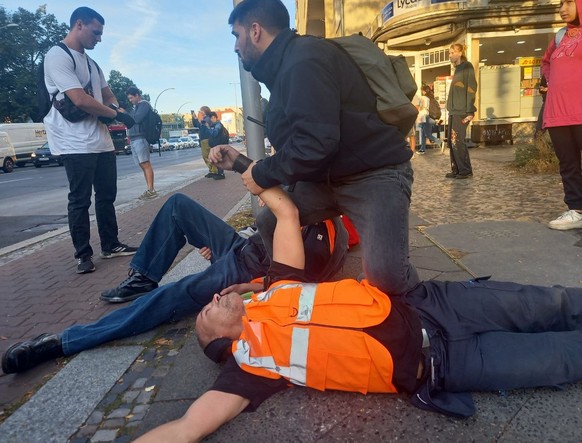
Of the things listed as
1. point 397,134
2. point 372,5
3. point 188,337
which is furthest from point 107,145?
point 372,5

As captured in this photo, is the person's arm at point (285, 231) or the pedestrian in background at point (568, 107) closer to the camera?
the person's arm at point (285, 231)

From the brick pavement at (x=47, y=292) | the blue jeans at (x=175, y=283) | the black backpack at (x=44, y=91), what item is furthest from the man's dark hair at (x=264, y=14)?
the black backpack at (x=44, y=91)

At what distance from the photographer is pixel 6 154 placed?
78.2ft

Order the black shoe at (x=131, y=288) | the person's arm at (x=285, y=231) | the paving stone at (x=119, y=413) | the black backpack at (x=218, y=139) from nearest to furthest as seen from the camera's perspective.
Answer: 1. the paving stone at (x=119, y=413)
2. the person's arm at (x=285, y=231)
3. the black shoe at (x=131, y=288)
4. the black backpack at (x=218, y=139)

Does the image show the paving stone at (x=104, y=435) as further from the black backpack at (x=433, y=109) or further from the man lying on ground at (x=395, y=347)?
the black backpack at (x=433, y=109)

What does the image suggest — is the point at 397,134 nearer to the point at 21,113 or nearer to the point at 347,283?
the point at 347,283

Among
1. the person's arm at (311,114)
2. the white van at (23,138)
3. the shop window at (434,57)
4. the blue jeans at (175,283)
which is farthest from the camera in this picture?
the white van at (23,138)

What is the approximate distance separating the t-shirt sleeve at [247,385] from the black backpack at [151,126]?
24.0 ft

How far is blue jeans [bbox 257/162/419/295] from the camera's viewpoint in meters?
2.28

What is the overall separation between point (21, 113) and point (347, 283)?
5082 centimetres

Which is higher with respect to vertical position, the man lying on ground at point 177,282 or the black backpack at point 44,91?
the black backpack at point 44,91

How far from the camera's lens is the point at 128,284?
3188mm

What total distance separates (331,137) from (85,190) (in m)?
2.91

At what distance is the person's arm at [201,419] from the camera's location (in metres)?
1.53
